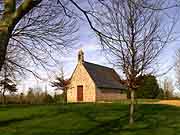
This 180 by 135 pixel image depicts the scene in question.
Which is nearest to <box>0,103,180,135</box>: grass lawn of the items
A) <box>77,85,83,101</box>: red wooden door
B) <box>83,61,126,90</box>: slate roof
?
<box>83,61,126,90</box>: slate roof

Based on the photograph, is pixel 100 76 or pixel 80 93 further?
pixel 100 76

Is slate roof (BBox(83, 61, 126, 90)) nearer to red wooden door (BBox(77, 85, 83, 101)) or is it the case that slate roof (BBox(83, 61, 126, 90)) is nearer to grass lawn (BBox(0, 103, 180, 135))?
red wooden door (BBox(77, 85, 83, 101))

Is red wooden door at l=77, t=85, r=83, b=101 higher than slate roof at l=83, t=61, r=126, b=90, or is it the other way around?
slate roof at l=83, t=61, r=126, b=90

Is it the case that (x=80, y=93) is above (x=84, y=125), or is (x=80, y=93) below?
above

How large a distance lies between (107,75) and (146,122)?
42.2m

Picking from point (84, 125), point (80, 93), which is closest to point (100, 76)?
point (80, 93)

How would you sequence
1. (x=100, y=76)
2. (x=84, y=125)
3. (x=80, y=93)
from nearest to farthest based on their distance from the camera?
(x=84, y=125), (x=80, y=93), (x=100, y=76)

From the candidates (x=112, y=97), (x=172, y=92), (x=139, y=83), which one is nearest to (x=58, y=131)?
(x=139, y=83)

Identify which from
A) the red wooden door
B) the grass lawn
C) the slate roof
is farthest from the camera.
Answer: the slate roof

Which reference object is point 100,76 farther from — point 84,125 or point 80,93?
point 84,125

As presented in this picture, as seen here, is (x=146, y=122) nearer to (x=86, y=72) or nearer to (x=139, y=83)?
(x=139, y=83)

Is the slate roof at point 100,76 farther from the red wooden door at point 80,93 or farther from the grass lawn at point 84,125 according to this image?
the grass lawn at point 84,125

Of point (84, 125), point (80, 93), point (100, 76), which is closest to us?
point (84, 125)

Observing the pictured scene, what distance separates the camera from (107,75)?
59.8 m
